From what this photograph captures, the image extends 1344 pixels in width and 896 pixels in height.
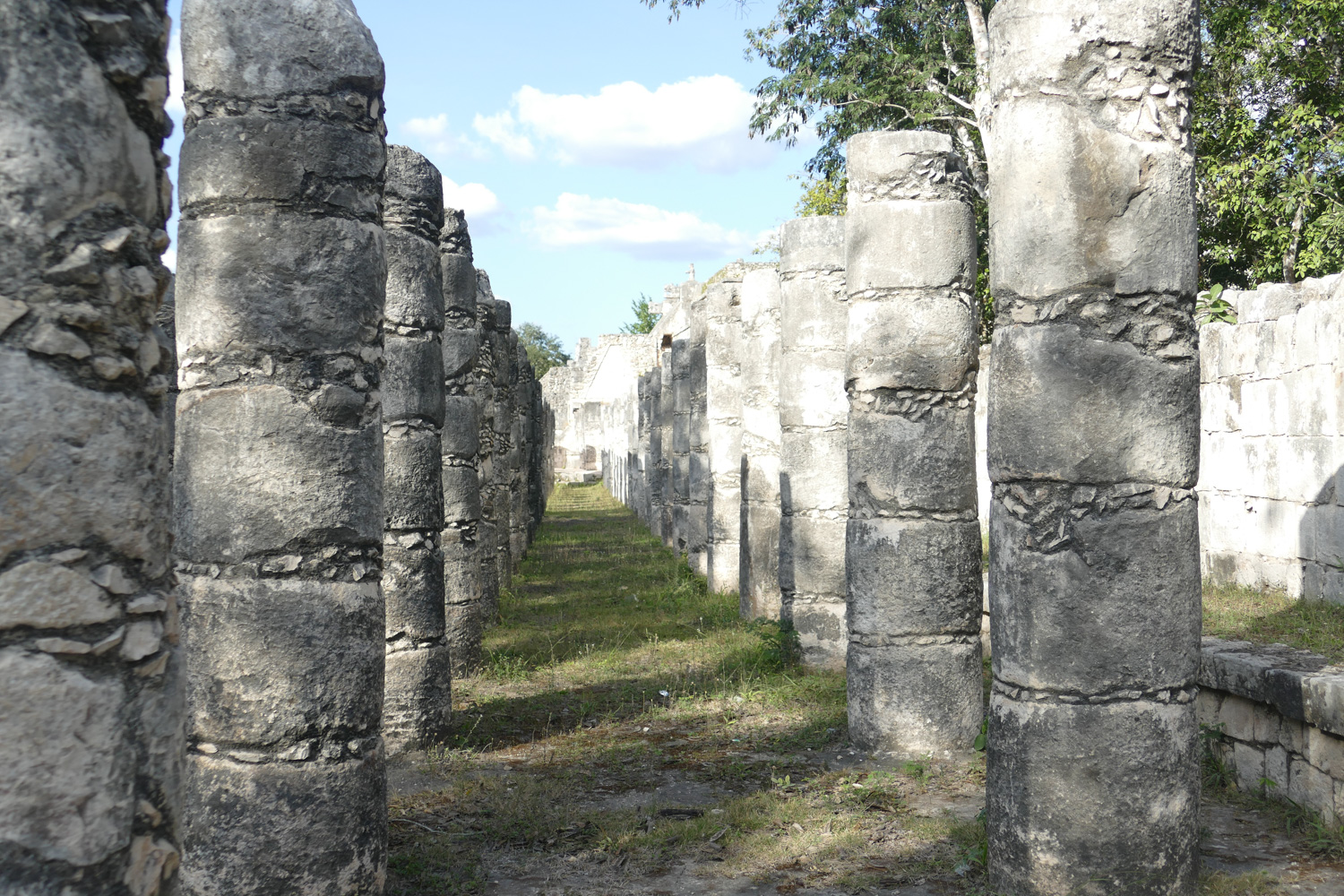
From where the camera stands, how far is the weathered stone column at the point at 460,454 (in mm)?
9023

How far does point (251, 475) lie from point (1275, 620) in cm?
643

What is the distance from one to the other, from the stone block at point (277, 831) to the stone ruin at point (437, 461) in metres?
0.01

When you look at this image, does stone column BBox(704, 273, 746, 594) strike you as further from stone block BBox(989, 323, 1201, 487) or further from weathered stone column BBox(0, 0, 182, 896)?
weathered stone column BBox(0, 0, 182, 896)

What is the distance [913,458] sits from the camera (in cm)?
680

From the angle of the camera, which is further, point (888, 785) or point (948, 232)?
point (948, 232)

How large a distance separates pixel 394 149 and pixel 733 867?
15.8 feet

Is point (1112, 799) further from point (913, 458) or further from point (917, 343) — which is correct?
point (917, 343)

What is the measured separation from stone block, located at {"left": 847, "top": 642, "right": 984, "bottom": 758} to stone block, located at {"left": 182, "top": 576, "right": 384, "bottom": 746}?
3.45m

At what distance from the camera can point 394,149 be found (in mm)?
7359

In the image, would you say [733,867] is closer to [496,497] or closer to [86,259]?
[86,259]

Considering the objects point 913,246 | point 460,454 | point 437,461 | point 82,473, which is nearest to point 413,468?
point 437,461

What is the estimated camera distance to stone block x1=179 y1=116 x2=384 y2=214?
181 inches

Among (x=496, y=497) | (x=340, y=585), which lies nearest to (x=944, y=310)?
(x=340, y=585)

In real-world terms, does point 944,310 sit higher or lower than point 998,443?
higher
